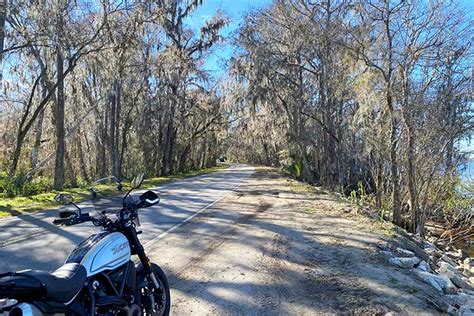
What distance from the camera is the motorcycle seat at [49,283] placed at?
7.48 feet

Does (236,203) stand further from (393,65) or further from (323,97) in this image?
(323,97)

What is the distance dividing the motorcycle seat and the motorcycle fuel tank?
14cm

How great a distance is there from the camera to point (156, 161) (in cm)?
3312

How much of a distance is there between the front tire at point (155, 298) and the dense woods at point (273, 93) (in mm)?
9797

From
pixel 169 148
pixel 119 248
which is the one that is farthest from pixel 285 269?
pixel 169 148

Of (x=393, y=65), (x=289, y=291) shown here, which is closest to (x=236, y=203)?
(x=393, y=65)

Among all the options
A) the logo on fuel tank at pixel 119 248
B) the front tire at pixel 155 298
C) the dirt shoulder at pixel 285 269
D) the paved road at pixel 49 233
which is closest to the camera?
the logo on fuel tank at pixel 119 248

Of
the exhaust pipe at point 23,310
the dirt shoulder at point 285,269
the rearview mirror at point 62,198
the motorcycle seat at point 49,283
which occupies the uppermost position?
the rearview mirror at point 62,198

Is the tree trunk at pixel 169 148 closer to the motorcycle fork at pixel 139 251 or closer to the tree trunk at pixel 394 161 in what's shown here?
the tree trunk at pixel 394 161

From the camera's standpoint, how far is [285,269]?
228 inches

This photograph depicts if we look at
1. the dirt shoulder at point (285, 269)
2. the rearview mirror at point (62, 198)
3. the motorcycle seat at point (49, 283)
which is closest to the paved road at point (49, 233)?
the rearview mirror at point (62, 198)

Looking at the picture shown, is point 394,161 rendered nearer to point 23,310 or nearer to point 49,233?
point 49,233

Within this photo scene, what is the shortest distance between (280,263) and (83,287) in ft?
12.4

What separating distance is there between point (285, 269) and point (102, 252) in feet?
11.1
